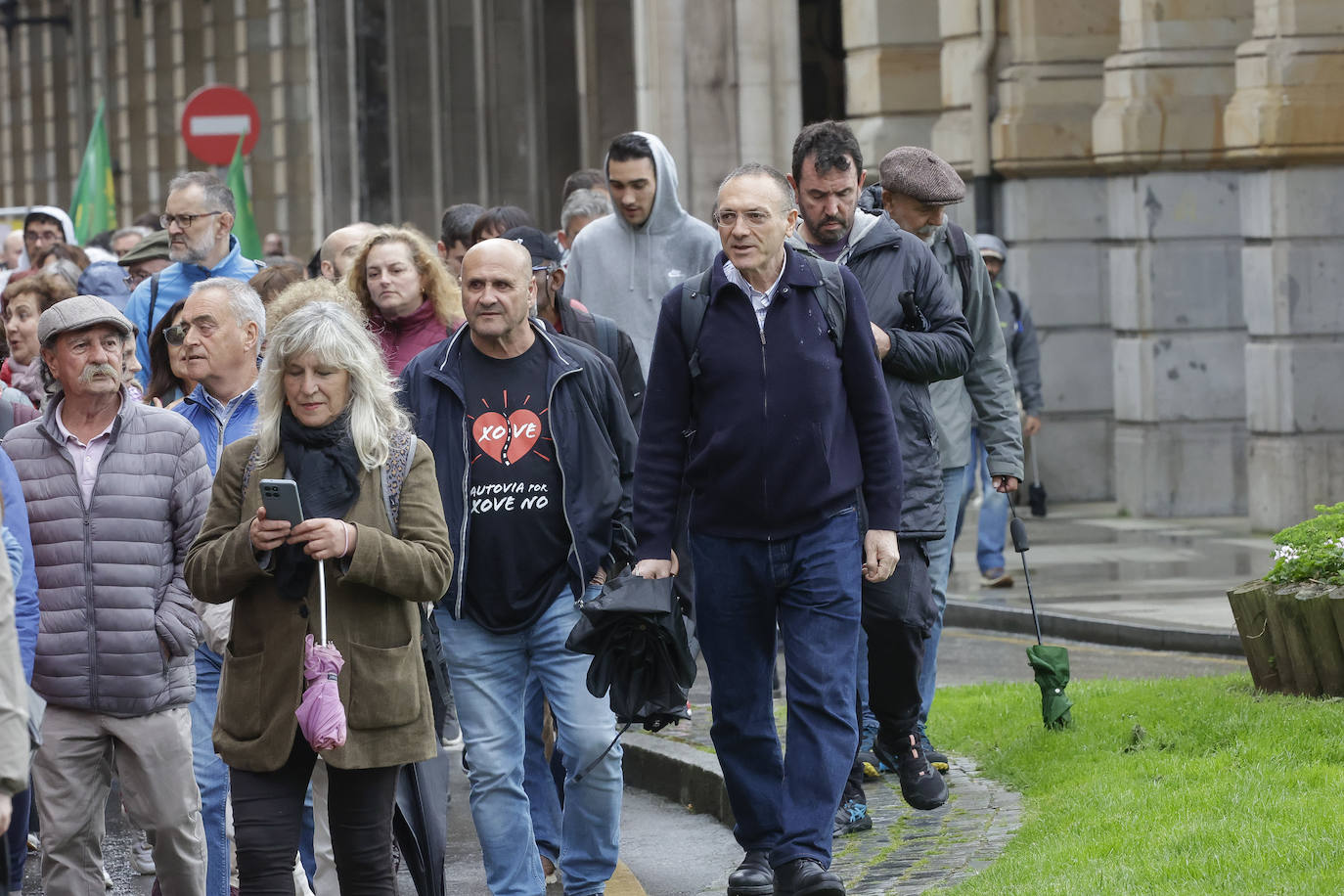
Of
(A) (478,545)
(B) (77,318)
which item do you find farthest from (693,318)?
(B) (77,318)

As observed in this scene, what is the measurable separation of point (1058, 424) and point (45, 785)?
527 inches

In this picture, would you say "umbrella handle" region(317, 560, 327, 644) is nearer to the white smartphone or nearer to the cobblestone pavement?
the white smartphone

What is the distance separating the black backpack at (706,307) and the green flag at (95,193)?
1600 centimetres

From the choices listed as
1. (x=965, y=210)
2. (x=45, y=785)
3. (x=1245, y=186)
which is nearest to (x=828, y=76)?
(x=965, y=210)

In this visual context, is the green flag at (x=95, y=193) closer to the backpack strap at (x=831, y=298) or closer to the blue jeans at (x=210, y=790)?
the blue jeans at (x=210, y=790)

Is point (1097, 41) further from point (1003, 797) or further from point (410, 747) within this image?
point (410, 747)

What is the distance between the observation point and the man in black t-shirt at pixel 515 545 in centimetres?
703

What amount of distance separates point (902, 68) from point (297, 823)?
15.7 meters

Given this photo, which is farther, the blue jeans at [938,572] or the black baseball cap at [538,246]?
the black baseball cap at [538,246]

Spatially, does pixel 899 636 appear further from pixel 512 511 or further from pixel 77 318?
pixel 77 318

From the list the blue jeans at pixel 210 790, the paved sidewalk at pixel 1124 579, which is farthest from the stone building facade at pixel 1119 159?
the blue jeans at pixel 210 790

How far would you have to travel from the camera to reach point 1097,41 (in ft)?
62.9

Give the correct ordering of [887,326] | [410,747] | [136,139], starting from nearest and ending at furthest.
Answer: [410,747] → [887,326] → [136,139]

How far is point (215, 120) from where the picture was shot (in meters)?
20.3
